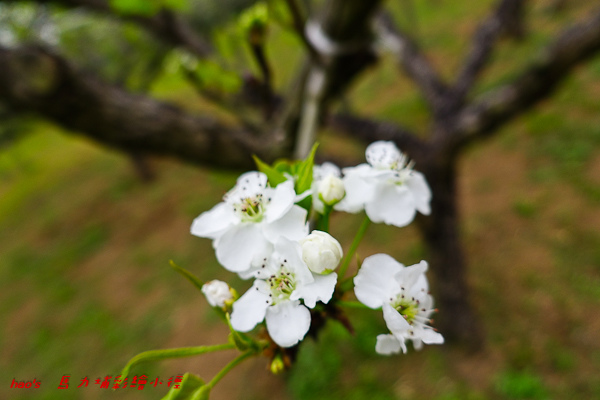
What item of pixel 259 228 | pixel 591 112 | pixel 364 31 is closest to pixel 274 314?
pixel 259 228

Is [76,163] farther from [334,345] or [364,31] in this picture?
[364,31]

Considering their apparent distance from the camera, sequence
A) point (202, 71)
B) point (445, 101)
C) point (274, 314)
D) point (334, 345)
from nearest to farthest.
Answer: point (274, 314)
point (202, 71)
point (445, 101)
point (334, 345)

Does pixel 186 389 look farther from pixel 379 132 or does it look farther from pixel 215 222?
pixel 379 132

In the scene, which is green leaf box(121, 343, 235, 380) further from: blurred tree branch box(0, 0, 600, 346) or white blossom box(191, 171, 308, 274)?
blurred tree branch box(0, 0, 600, 346)

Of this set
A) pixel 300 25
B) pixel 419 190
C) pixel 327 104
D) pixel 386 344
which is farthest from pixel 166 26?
pixel 386 344

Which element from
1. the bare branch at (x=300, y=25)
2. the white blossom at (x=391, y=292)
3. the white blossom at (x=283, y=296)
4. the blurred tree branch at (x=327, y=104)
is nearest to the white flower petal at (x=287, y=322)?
the white blossom at (x=283, y=296)

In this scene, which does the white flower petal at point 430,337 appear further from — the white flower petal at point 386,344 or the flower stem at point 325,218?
the flower stem at point 325,218
